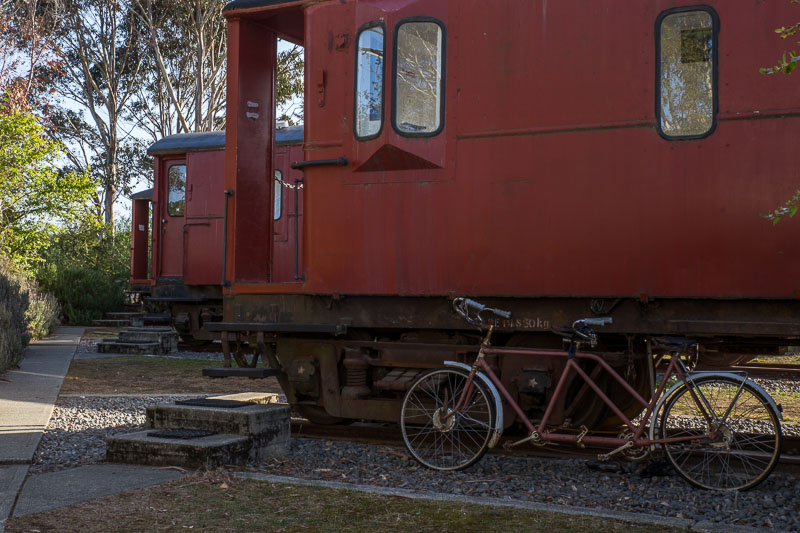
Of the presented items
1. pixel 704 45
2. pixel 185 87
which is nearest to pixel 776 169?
pixel 704 45

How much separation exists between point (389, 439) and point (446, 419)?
106cm

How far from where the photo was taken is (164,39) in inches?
1177

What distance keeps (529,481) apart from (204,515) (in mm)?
2210

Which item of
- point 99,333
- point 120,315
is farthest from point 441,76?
point 120,315

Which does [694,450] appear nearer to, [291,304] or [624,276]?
[624,276]

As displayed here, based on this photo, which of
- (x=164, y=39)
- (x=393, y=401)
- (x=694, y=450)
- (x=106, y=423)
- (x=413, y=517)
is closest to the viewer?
(x=413, y=517)

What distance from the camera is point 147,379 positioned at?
1107cm

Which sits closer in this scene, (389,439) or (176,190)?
(389,439)

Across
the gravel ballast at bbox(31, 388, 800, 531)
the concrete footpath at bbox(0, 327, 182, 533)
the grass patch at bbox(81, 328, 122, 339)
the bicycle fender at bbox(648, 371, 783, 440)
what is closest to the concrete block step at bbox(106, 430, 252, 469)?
the concrete footpath at bbox(0, 327, 182, 533)

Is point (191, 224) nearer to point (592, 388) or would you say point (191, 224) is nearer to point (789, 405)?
point (789, 405)

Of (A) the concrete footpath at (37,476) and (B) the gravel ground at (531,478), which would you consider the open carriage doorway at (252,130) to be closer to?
(B) the gravel ground at (531,478)

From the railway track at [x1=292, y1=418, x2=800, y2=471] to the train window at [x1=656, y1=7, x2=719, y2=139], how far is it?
246cm

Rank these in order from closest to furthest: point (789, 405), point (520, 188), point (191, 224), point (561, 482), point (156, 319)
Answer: point (561, 482), point (520, 188), point (789, 405), point (191, 224), point (156, 319)

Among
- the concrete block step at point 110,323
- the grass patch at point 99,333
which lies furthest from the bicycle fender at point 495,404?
the concrete block step at point 110,323
